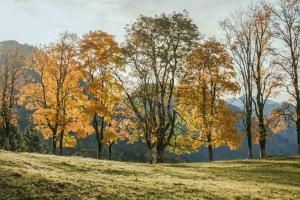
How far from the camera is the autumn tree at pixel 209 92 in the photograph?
60531mm

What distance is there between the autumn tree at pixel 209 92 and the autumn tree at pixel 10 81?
3056cm

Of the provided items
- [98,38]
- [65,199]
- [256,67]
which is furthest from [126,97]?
[65,199]

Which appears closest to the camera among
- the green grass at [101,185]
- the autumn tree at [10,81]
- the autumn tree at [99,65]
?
the green grass at [101,185]

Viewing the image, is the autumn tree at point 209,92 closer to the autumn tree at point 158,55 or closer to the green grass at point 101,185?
the autumn tree at point 158,55

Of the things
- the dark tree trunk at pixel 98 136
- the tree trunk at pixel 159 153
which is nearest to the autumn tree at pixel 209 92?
the tree trunk at pixel 159 153

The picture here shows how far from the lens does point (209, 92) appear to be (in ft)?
211

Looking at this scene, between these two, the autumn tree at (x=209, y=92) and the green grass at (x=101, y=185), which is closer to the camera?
the green grass at (x=101, y=185)

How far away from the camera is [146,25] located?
199 ft

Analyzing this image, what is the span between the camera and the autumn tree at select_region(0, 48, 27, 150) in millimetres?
73250

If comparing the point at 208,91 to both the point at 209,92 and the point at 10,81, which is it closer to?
the point at 209,92

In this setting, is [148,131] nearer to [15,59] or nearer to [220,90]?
[220,90]

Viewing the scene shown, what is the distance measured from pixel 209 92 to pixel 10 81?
36273 millimetres

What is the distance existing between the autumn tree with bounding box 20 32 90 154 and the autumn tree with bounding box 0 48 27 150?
9.03m

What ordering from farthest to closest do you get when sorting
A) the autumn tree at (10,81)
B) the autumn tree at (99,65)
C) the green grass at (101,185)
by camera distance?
1. the autumn tree at (10,81)
2. the autumn tree at (99,65)
3. the green grass at (101,185)
